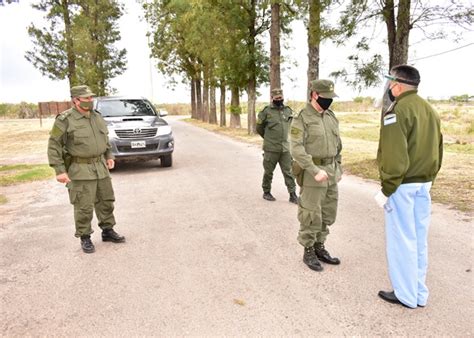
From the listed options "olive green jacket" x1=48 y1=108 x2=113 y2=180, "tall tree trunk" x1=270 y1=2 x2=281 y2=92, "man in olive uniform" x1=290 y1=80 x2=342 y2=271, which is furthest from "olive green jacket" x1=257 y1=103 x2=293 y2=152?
"tall tree trunk" x1=270 y1=2 x2=281 y2=92

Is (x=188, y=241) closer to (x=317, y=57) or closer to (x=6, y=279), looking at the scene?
(x=6, y=279)

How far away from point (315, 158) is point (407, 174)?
1.09 meters

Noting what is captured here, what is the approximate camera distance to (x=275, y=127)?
6.69 m

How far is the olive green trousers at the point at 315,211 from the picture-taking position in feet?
13.1

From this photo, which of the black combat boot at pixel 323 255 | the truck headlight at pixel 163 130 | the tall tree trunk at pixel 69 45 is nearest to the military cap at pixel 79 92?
the black combat boot at pixel 323 255

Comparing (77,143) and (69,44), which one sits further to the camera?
(69,44)

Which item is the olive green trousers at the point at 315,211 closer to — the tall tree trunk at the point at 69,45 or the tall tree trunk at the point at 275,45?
the tall tree trunk at the point at 275,45

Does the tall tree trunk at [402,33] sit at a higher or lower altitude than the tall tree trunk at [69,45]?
lower

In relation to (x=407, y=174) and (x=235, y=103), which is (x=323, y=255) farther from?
(x=235, y=103)

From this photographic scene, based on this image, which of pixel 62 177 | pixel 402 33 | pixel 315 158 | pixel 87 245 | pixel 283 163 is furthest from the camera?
pixel 402 33

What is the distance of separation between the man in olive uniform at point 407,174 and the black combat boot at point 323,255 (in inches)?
35.9

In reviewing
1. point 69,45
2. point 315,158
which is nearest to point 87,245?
point 315,158

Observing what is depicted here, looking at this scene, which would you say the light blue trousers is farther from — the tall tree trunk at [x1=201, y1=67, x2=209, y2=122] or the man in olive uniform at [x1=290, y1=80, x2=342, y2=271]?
the tall tree trunk at [x1=201, y1=67, x2=209, y2=122]

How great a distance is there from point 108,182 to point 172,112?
223ft
